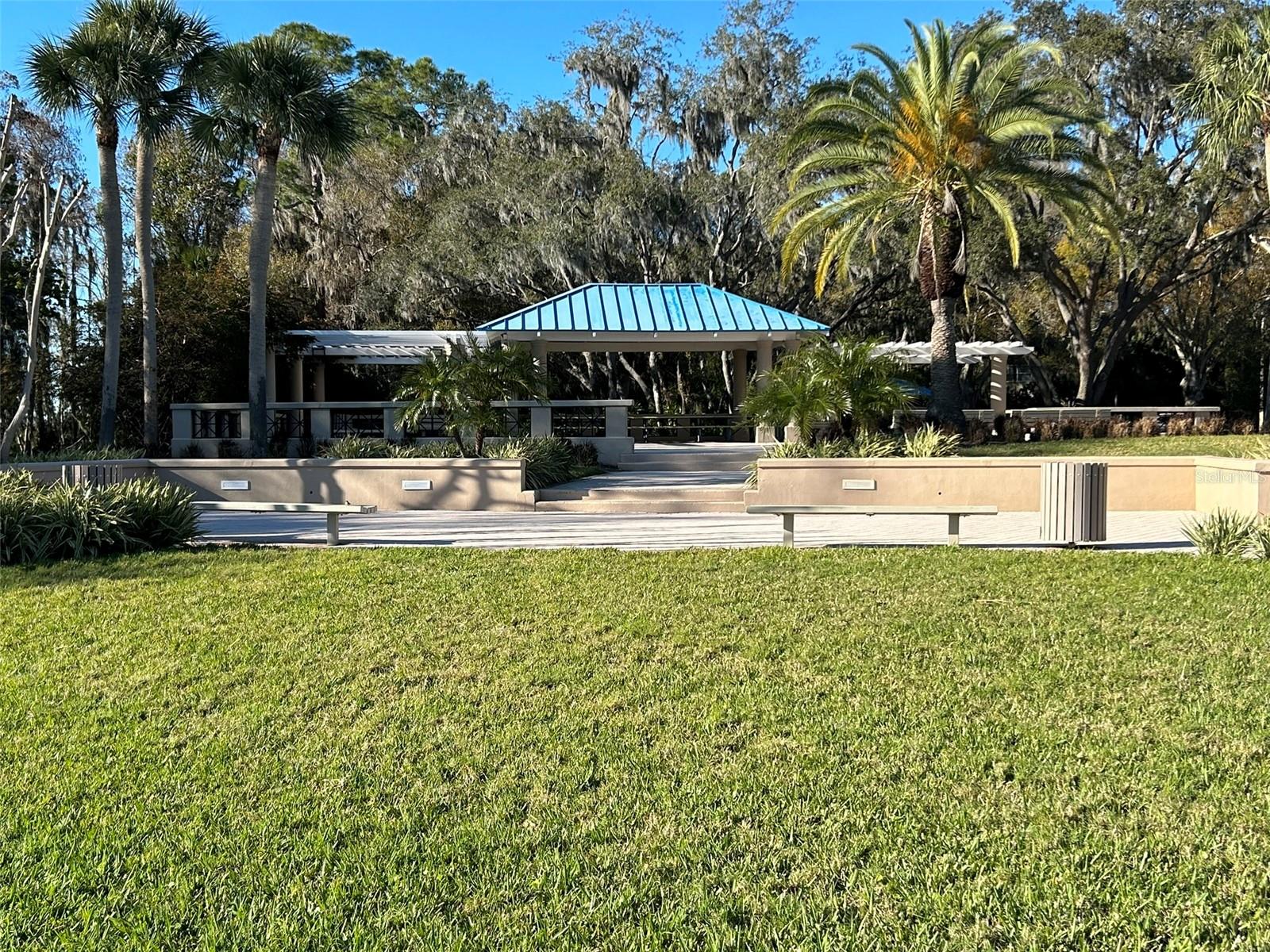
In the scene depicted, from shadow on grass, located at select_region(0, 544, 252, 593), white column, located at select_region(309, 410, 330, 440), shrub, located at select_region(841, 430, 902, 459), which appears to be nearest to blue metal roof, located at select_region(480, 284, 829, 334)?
white column, located at select_region(309, 410, 330, 440)

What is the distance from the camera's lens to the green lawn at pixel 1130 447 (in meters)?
17.8

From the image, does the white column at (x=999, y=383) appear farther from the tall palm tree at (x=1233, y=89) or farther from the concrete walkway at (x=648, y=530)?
the concrete walkway at (x=648, y=530)

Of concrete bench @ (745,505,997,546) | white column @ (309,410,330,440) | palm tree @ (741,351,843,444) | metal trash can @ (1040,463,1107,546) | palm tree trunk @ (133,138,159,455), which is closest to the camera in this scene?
concrete bench @ (745,505,997,546)

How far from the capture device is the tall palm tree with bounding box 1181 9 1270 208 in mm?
17189

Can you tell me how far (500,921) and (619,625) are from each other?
343 cm

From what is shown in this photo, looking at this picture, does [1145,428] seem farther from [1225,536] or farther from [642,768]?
[642,768]

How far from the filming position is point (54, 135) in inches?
781

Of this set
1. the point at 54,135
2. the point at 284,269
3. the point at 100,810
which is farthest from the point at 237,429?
the point at 100,810

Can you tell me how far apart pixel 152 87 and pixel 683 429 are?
15.2 m

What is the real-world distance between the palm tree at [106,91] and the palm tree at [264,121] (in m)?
1.52

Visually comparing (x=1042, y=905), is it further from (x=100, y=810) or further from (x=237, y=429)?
(x=237, y=429)

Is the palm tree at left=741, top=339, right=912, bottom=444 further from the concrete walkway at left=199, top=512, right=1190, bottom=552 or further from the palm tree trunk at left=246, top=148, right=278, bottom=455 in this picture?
the palm tree trunk at left=246, top=148, right=278, bottom=455

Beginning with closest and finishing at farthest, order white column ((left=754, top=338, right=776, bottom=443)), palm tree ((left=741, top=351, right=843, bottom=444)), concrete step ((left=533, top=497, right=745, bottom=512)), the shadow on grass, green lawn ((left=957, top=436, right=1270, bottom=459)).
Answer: the shadow on grass
concrete step ((left=533, top=497, right=745, bottom=512))
palm tree ((left=741, top=351, right=843, bottom=444))
green lawn ((left=957, top=436, right=1270, bottom=459))
white column ((left=754, top=338, right=776, bottom=443))

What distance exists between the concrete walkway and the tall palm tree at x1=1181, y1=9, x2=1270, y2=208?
9.48 metres
